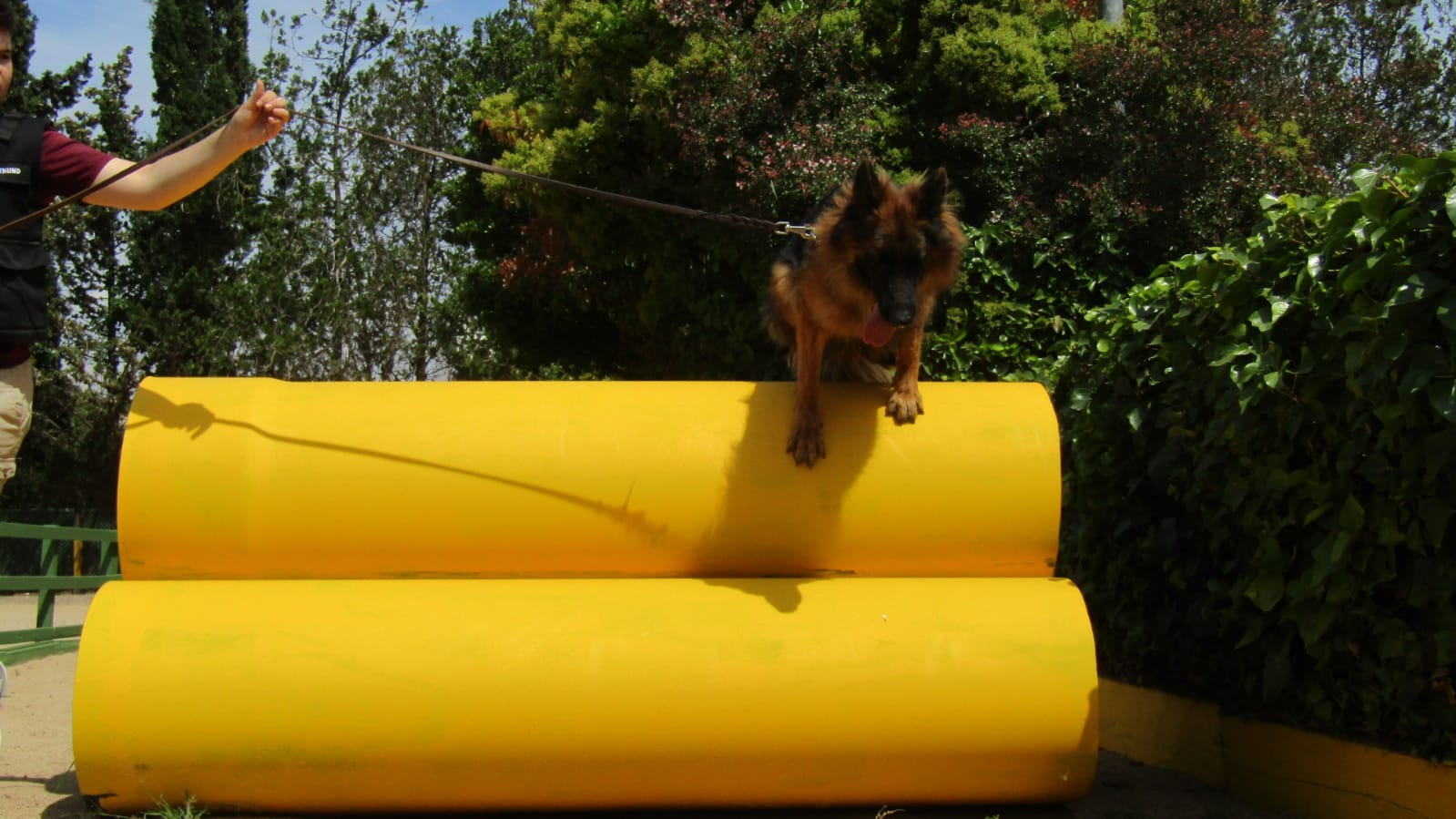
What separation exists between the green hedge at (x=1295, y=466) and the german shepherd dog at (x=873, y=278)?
106 cm

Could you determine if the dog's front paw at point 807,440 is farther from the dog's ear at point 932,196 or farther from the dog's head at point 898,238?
the dog's ear at point 932,196

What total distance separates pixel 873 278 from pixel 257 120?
7.75ft

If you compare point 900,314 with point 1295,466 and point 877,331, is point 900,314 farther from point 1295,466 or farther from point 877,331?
point 1295,466

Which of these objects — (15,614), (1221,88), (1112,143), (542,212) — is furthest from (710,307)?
(15,614)

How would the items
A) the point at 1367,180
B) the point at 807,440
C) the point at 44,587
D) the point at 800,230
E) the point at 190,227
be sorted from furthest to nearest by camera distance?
the point at 190,227 → the point at 44,587 → the point at 800,230 → the point at 807,440 → the point at 1367,180

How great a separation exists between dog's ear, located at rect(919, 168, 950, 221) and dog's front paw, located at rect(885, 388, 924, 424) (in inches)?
27.4

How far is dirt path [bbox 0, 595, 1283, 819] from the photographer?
15.0ft

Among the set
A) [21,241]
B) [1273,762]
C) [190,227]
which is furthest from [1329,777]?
[190,227]

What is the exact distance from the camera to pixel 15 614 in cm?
1627

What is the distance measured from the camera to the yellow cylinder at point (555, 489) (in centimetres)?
461

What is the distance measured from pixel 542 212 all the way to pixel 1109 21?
584 centimetres

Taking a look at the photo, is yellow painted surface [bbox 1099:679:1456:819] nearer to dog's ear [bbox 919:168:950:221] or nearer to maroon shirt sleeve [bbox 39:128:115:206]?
dog's ear [bbox 919:168:950:221]

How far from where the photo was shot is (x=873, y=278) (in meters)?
4.84

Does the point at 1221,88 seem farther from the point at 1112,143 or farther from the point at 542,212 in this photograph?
the point at 542,212
